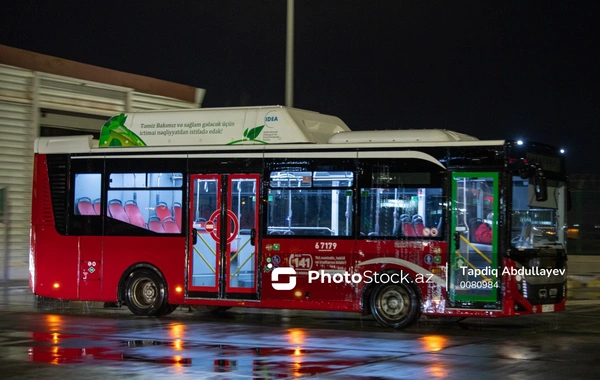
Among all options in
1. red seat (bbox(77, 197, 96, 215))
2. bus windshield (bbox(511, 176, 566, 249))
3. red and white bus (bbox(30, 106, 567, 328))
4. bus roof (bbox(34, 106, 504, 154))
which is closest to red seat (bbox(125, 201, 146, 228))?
red and white bus (bbox(30, 106, 567, 328))

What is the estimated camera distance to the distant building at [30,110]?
82.0ft

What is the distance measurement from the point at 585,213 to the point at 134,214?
16.2m

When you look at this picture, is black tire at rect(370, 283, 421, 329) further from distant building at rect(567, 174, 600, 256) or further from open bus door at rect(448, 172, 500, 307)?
distant building at rect(567, 174, 600, 256)

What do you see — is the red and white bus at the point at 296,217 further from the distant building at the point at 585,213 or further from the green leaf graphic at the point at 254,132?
the distant building at the point at 585,213

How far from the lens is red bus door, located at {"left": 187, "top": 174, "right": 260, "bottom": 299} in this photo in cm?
1659

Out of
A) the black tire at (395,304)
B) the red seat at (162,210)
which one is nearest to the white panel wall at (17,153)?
the red seat at (162,210)

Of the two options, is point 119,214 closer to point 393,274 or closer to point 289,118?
point 289,118

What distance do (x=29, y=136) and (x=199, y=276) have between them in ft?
35.0

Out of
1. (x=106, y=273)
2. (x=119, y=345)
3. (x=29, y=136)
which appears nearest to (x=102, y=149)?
(x=106, y=273)

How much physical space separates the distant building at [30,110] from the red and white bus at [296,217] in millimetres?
5376

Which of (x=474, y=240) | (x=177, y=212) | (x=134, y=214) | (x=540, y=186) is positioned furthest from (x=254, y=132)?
(x=540, y=186)

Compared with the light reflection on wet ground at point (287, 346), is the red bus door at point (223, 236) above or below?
above

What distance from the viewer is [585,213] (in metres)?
28.8

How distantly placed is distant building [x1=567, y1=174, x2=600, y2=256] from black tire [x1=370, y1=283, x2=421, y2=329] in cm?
1451
